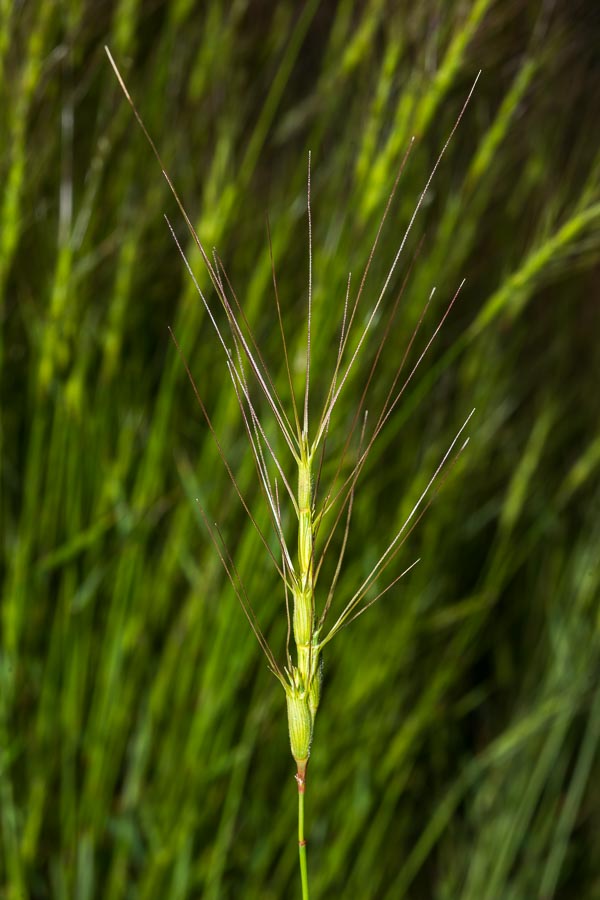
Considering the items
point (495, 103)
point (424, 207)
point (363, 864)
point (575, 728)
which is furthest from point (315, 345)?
point (575, 728)

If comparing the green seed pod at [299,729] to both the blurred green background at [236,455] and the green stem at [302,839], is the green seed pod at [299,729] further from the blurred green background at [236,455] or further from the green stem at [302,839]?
Result: the blurred green background at [236,455]

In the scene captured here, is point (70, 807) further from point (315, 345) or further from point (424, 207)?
point (424, 207)

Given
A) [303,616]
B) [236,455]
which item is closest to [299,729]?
[303,616]

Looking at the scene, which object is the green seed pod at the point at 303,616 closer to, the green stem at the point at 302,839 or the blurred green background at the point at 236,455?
the green stem at the point at 302,839

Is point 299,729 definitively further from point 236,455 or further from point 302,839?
point 236,455

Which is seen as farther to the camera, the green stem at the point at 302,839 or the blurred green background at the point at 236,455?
the blurred green background at the point at 236,455

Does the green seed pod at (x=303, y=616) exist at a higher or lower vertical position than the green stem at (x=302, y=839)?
higher

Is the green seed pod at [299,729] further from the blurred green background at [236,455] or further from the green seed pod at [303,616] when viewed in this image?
the blurred green background at [236,455]

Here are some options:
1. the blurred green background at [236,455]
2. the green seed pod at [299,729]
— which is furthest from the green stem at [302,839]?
the blurred green background at [236,455]
